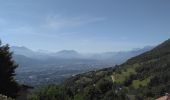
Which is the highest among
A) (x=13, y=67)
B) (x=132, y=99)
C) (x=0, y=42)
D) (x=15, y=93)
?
(x=0, y=42)

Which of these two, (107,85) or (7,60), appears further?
(107,85)

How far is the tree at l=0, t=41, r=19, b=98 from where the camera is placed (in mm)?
33634

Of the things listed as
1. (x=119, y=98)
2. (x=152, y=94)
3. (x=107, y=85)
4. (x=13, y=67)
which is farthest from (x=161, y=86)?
(x=13, y=67)

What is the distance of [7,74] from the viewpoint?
112 feet

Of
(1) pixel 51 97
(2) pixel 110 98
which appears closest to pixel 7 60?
(1) pixel 51 97

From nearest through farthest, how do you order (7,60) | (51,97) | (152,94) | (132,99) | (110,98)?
1. (7,60)
2. (51,97)
3. (110,98)
4. (132,99)
5. (152,94)

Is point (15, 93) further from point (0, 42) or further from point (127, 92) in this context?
point (127, 92)

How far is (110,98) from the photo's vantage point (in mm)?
157250

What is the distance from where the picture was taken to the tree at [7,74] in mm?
33634

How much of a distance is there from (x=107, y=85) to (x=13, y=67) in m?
154

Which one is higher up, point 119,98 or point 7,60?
point 7,60

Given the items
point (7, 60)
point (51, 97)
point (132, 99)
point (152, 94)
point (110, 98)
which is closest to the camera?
point (7, 60)

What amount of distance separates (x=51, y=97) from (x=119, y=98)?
81.3 m

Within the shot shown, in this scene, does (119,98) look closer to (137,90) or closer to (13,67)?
(137,90)
